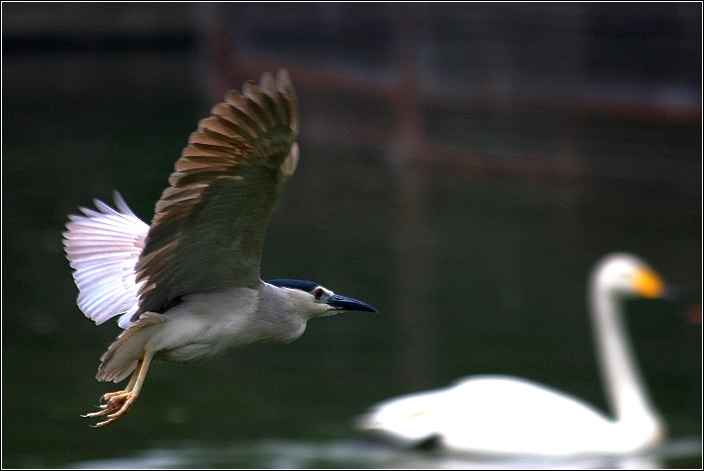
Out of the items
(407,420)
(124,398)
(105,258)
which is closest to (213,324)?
(124,398)

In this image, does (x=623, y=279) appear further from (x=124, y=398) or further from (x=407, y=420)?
(x=124, y=398)

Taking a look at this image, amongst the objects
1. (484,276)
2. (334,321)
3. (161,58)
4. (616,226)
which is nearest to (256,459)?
(334,321)

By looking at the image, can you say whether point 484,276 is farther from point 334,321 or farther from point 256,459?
point 256,459

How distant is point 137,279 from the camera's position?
3.62m

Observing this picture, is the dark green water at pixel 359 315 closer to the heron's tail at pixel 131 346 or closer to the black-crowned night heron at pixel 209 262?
the black-crowned night heron at pixel 209 262

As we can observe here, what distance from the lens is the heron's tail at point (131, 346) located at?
144 inches

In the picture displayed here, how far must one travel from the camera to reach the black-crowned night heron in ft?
10.8

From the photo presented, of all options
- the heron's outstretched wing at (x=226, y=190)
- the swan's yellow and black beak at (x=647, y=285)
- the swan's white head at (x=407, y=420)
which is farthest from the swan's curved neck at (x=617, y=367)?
the heron's outstretched wing at (x=226, y=190)

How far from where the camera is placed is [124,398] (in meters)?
3.64

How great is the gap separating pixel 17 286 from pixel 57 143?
582cm

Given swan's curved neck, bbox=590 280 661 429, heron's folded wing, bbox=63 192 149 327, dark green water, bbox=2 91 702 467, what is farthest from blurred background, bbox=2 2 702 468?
heron's folded wing, bbox=63 192 149 327

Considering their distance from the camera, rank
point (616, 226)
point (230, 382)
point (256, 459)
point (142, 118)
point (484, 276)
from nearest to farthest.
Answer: point (256, 459) < point (230, 382) < point (484, 276) < point (616, 226) < point (142, 118)

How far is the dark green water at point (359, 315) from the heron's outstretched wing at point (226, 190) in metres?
3.60

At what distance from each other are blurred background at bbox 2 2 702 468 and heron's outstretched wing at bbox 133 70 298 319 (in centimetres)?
358
